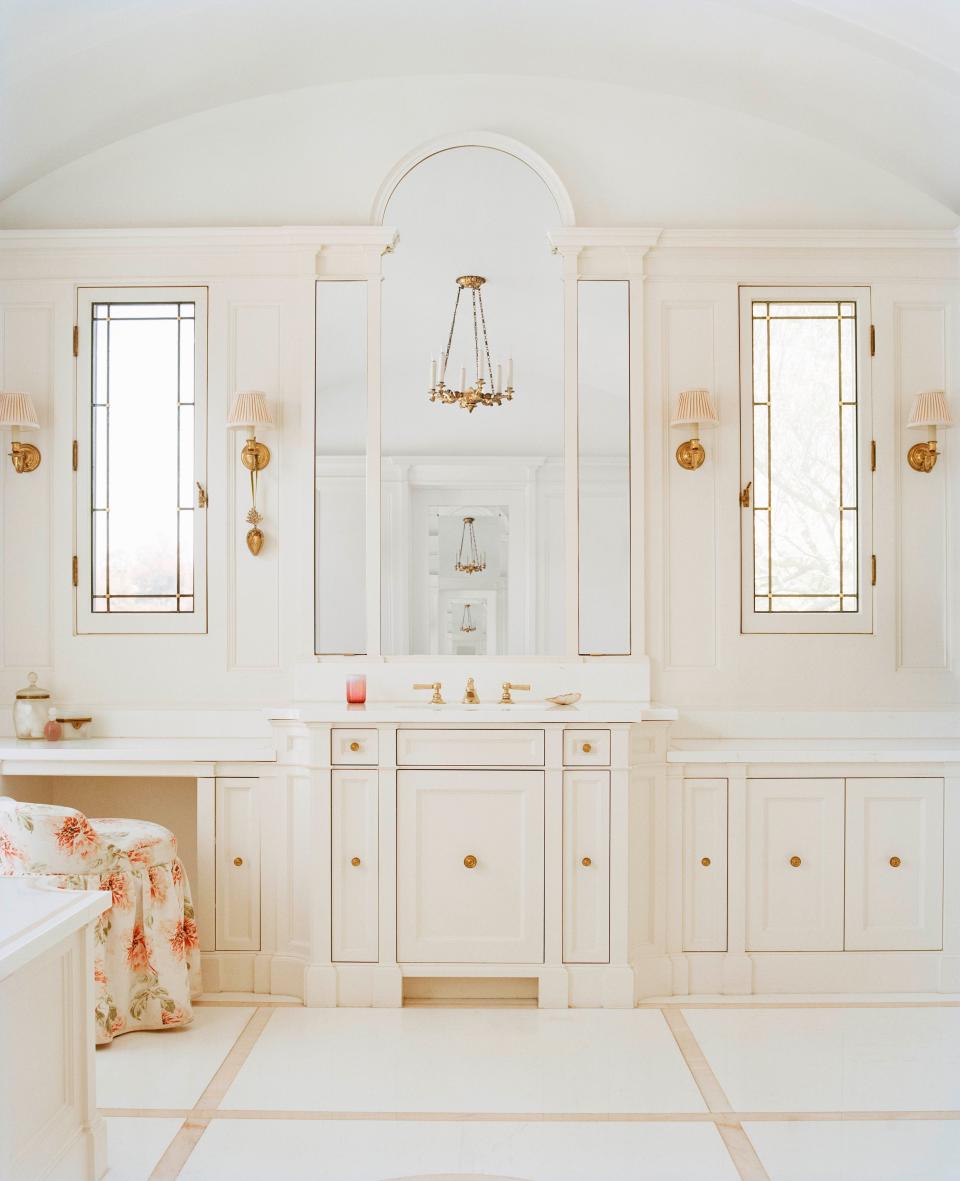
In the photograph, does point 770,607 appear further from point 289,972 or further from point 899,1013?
point 289,972

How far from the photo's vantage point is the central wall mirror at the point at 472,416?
12.7 feet

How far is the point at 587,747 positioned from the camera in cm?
347

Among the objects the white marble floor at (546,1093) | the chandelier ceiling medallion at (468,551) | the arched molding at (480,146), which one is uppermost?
the arched molding at (480,146)

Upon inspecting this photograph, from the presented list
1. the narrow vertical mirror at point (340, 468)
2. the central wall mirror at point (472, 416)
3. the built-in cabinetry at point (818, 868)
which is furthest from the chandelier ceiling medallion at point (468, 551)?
the built-in cabinetry at point (818, 868)

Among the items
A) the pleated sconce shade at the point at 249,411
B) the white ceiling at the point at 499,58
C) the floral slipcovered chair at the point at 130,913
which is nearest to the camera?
the floral slipcovered chair at the point at 130,913

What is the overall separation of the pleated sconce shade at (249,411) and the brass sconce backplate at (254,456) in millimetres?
82

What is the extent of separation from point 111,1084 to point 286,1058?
18.8 inches

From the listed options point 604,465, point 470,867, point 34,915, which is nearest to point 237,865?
point 470,867

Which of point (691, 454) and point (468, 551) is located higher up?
point (691, 454)

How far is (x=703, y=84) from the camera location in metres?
3.79

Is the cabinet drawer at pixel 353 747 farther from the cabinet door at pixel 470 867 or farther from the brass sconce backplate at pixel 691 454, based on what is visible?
the brass sconce backplate at pixel 691 454

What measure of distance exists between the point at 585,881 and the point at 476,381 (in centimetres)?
178

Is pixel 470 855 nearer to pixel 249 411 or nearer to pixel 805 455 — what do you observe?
pixel 249 411

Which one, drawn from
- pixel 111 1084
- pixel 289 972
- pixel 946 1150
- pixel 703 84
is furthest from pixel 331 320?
pixel 946 1150
